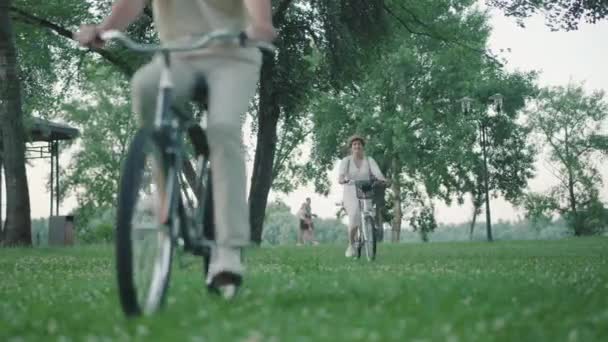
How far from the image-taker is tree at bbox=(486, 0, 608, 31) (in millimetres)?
17703

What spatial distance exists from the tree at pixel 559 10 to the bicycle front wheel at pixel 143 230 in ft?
46.2

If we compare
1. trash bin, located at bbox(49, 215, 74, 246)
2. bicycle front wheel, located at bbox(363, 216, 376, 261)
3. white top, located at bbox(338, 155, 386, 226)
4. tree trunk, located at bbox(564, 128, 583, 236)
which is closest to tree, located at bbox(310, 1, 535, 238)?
trash bin, located at bbox(49, 215, 74, 246)

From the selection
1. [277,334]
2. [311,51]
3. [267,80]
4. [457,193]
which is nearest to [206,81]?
[277,334]

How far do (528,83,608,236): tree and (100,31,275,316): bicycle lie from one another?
254 ft

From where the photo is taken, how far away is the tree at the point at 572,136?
8156 cm

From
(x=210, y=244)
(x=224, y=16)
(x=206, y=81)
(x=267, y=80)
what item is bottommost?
(x=210, y=244)

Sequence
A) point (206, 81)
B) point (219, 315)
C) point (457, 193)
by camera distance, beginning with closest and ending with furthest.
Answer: point (219, 315)
point (206, 81)
point (457, 193)

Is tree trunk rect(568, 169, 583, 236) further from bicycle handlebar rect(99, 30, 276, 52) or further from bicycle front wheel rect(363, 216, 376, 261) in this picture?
bicycle handlebar rect(99, 30, 276, 52)

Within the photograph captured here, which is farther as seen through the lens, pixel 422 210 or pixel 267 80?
pixel 422 210

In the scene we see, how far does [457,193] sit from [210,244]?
57328 mm

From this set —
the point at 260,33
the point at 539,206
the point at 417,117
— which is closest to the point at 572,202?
the point at 539,206

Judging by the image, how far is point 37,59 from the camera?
31.3m

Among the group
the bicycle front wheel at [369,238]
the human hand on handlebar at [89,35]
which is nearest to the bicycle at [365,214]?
the bicycle front wheel at [369,238]

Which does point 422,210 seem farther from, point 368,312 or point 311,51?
point 368,312
